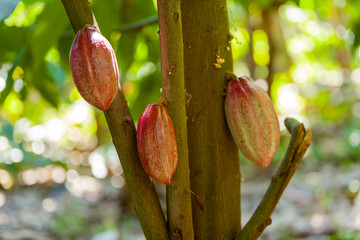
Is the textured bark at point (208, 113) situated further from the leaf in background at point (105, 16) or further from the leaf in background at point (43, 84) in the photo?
the leaf in background at point (43, 84)

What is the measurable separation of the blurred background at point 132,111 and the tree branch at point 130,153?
0.77ft

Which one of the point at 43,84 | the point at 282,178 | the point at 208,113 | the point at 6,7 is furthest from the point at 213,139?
the point at 43,84

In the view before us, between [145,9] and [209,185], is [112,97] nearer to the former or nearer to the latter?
[209,185]

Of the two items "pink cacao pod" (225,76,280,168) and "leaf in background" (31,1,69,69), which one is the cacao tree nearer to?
"pink cacao pod" (225,76,280,168)

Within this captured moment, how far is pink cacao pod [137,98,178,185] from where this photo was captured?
585 millimetres

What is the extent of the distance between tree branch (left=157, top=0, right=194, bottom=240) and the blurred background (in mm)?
189

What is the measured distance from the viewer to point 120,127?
607mm

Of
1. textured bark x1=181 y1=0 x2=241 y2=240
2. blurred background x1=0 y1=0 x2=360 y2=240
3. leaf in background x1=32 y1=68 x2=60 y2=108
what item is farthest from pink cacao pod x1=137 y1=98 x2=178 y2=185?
leaf in background x1=32 y1=68 x2=60 y2=108

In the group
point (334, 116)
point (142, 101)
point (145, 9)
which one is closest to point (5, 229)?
point (142, 101)

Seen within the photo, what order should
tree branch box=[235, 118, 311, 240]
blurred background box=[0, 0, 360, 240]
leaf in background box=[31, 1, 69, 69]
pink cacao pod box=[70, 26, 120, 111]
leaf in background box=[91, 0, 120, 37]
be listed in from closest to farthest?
pink cacao pod box=[70, 26, 120, 111] → tree branch box=[235, 118, 311, 240] → leaf in background box=[31, 1, 69, 69] → leaf in background box=[91, 0, 120, 37] → blurred background box=[0, 0, 360, 240]

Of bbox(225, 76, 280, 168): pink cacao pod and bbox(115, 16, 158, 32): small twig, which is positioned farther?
bbox(115, 16, 158, 32): small twig

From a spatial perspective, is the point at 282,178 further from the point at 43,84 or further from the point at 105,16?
the point at 43,84

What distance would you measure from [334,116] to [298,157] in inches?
114

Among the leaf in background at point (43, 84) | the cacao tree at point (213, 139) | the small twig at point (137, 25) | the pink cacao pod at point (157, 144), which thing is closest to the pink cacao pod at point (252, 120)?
the cacao tree at point (213, 139)
